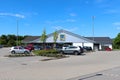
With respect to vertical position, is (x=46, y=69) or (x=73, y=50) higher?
(x=73, y=50)

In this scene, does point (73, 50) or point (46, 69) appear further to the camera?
point (73, 50)

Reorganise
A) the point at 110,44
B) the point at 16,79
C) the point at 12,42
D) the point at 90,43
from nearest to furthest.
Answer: the point at 16,79 < the point at 90,43 < the point at 110,44 < the point at 12,42

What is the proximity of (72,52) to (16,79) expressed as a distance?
3754cm

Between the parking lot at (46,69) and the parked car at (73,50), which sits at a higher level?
the parked car at (73,50)

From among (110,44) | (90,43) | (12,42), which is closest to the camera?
(90,43)

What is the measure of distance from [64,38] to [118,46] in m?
27.7

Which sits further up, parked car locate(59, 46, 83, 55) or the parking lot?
parked car locate(59, 46, 83, 55)

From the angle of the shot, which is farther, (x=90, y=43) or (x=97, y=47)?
(x=97, y=47)

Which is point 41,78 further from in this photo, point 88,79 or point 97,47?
point 97,47

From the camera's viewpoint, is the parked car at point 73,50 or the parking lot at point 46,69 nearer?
the parking lot at point 46,69

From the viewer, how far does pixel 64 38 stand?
82.9m

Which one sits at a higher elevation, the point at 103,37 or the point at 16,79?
the point at 103,37

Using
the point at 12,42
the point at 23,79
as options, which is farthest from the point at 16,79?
the point at 12,42

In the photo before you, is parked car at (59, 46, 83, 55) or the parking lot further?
parked car at (59, 46, 83, 55)
